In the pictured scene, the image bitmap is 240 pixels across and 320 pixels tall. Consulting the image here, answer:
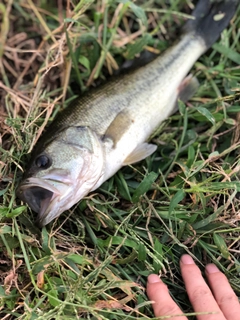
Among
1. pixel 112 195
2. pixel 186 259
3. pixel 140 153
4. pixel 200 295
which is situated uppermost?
pixel 140 153

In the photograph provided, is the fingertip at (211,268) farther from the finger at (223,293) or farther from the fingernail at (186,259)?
the fingernail at (186,259)

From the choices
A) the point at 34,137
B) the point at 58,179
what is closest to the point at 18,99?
the point at 34,137

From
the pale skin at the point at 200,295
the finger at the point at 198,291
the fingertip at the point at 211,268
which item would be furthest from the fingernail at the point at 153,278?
the fingertip at the point at 211,268

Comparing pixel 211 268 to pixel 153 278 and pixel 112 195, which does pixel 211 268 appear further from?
pixel 112 195

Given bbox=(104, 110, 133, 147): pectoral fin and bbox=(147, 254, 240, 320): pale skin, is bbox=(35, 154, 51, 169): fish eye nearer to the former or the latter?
bbox=(104, 110, 133, 147): pectoral fin

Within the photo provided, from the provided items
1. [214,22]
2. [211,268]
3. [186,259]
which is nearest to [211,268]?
[211,268]

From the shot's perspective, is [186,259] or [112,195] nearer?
[186,259]

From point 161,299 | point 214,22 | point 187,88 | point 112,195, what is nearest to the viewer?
point 161,299
